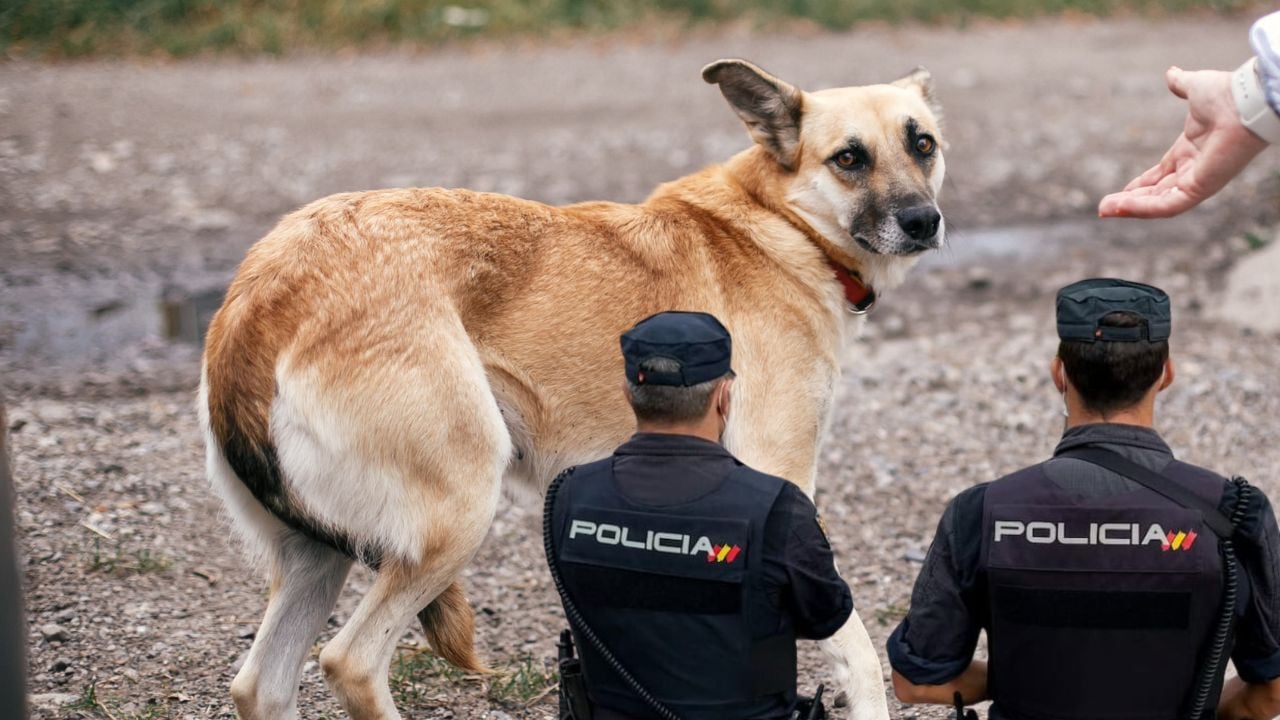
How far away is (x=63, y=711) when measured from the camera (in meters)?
4.38

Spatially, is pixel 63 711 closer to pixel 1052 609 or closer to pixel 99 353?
pixel 1052 609

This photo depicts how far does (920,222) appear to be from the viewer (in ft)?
14.8

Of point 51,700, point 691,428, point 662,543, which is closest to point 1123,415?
point 691,428

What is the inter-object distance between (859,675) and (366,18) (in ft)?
→ 37.7

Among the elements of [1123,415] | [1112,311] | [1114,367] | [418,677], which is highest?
[1112,311]

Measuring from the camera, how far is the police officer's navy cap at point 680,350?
310 centimetres

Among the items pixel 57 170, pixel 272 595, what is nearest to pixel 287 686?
pixel 272 595

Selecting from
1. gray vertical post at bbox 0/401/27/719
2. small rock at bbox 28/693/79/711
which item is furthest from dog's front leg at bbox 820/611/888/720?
small rock at bbox 28/693/79/711

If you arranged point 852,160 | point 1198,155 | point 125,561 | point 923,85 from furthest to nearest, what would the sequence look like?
point 125,561
point 923,85
point 852,160
point 1198,155

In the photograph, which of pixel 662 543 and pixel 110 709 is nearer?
pixel 662 543

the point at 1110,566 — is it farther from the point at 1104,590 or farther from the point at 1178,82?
the point at 1178,82

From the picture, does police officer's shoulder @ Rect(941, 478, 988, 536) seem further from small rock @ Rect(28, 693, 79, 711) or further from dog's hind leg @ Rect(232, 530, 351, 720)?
small rock @ Rect(28, 693, 79, 711)

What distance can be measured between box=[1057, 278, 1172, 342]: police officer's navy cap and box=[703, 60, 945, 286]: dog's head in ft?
5.06

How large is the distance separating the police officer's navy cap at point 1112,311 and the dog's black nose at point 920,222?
1.51 meters
